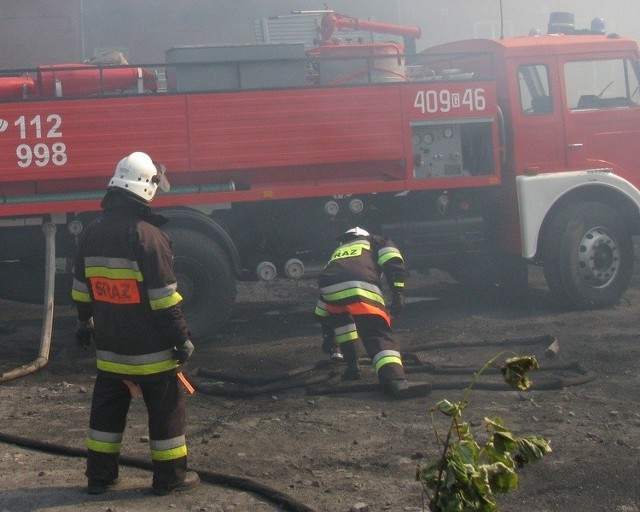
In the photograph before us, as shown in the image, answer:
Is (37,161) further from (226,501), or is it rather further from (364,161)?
(226,501)

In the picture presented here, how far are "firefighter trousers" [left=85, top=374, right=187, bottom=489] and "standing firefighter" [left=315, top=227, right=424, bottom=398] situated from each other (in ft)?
6.78

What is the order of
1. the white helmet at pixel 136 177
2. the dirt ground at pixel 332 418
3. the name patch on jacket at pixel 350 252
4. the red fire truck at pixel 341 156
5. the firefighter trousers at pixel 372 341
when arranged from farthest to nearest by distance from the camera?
the red fire truck at pixel 341 156 < the name patch on jacket at pixel 350 252 < the firefighter trousers at pixel 372 341 < the white helmet at pixel 136 177 < the dirt ground at pixel 332 418

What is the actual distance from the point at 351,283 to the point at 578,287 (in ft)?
11.1

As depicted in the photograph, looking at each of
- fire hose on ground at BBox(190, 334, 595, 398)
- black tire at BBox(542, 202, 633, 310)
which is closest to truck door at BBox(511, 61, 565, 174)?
black tire at BBox(542, 202, 633, 310)

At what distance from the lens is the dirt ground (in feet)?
16.3

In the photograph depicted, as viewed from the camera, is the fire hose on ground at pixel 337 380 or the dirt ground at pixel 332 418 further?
the fire hose on ground at pixel 337 380

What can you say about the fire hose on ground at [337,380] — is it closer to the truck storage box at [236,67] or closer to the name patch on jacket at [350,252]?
the name patch on jacket at [350,252]

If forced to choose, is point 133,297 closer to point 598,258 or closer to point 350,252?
point 350,252

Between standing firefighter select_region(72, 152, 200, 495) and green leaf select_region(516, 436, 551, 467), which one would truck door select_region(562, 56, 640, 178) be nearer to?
standing firefighter select_region(72, 152, 200, 495)

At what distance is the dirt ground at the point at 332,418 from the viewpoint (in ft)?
16.3

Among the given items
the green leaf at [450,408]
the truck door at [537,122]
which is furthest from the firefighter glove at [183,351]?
the truck door at [537,122]

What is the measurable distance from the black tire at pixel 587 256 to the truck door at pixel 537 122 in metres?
0.53

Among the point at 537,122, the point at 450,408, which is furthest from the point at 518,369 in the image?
the point at 537,122

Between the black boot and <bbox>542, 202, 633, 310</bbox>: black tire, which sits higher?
<bbox>542, 202, 633, 310</bbox>: black tire
